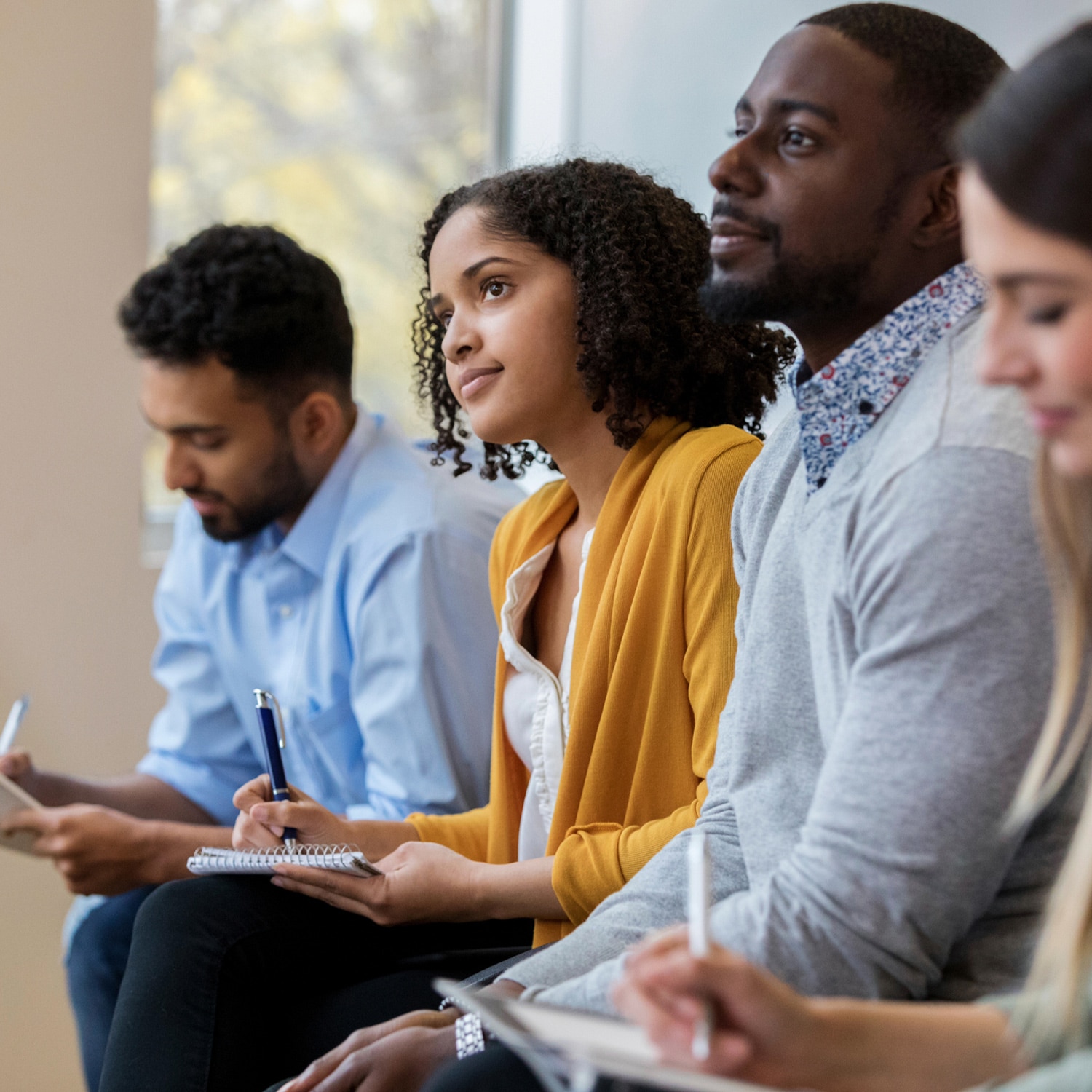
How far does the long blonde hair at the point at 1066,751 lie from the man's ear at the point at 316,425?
1.27m

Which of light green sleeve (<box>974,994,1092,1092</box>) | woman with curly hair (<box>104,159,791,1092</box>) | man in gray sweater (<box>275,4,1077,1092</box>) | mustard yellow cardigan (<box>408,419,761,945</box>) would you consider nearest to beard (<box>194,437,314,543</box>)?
woman with curly hair (<box>104,159,791,1092</box>)

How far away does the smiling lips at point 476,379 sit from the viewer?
4.50 ft

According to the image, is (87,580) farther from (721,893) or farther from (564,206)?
(721,893)

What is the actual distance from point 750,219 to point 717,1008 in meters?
0.60

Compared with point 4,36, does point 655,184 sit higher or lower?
lower

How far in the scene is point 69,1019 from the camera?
2.20 meters

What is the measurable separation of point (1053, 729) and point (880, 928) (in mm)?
168

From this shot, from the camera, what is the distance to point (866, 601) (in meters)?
0.81

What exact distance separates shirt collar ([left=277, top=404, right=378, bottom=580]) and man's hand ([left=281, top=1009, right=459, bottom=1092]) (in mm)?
794

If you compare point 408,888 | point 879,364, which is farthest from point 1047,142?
point 408,888

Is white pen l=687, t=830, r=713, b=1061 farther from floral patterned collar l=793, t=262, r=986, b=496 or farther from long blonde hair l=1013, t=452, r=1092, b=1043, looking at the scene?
floral patterned collar l=793, t=262, r=986, b=496

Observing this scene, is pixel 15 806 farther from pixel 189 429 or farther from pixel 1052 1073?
pixel 1052 1073

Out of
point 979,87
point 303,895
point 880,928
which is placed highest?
point 979,87

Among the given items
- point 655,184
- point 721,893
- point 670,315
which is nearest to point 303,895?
point 721,893
